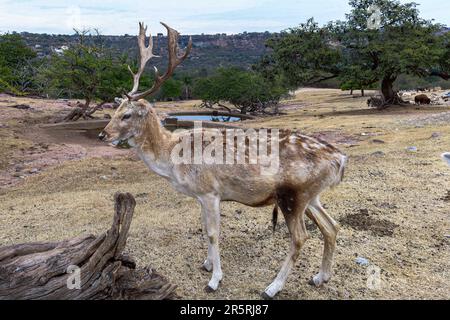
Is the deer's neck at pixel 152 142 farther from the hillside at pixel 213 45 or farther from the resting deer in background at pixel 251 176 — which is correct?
the hillside at pixel 213 45

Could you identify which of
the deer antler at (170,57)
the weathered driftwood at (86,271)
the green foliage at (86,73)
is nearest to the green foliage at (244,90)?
the green foliage at (86,73)

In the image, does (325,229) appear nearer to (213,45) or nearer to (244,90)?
(244,90)

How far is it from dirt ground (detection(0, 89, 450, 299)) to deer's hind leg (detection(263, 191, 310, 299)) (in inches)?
7.3

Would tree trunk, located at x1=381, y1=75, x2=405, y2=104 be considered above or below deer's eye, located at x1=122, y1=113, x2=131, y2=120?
below

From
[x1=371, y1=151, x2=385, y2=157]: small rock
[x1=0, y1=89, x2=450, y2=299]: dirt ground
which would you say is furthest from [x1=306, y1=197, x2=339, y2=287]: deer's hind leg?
[x1=371, y1=151, x2=385, y2=157]: small rock

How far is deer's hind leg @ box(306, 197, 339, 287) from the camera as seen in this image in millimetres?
4574

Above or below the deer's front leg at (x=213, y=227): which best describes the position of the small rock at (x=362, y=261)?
below

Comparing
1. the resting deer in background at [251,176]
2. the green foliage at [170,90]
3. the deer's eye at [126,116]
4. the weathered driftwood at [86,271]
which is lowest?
the green foliage at [170,90]

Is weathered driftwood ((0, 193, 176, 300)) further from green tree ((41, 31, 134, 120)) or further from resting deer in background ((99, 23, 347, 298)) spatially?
green tree ((41, 31, 134, 120))

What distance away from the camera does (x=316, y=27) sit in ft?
82.3

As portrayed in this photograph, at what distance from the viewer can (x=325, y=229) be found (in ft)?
15.0

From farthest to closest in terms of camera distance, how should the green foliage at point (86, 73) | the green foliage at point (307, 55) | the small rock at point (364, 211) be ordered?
the green foliage at point (307, 55) → the green foliage at point (86, 73) → the small rock at point (364, 211)

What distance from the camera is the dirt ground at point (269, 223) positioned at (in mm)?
4730

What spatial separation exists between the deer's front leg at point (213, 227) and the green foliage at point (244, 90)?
81.1 ft
